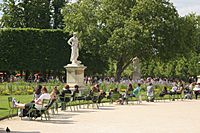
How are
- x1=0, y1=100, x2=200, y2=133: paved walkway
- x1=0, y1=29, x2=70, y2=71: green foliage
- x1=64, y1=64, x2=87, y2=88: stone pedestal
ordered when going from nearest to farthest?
x1=0, y1=100, x2=200, y2=133: paved walkway < x1=64, y1=64, x2=87, y2=88: stone pedestal < x1=0, y1=29, x2=70, y2=71: green foliage

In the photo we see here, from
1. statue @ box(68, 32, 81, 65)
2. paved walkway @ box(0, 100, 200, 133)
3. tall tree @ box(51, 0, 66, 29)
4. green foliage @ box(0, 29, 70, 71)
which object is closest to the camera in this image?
paved walkway @ box(0, 100, 200, 133)

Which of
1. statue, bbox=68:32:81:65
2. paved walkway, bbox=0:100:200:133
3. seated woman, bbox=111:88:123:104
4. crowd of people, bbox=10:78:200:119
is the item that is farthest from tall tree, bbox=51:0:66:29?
paved walkway, bbox=0:100:200:133

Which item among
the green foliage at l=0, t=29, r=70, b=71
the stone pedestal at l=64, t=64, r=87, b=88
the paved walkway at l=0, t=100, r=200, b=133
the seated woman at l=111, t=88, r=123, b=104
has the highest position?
the green foliage at l=0, t=29, r=70, b=71

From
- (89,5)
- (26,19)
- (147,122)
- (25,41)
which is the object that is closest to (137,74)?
(89,5)

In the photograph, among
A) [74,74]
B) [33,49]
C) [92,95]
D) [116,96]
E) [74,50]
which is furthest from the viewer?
[33,49]

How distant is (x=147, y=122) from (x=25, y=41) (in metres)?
36.2

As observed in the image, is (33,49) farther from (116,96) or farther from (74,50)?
(116,96)

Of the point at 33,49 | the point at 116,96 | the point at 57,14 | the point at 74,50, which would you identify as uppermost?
the point at 57,14

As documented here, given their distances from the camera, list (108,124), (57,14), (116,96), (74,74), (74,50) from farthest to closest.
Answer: (57,14) < (74,50) < (74,74) < (116,96) < (108,124)

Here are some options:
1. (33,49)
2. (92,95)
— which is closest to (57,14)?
(33,49)

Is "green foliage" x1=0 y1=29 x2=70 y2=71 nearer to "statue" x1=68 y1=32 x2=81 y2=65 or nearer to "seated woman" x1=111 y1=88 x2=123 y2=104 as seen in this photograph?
"statue" x1=68 y1=32 x2=81 y2=65

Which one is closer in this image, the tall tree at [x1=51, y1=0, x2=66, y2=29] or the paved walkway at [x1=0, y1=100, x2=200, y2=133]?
the paved walkway at [x1=0, y1=100, x2=200, y2=133]

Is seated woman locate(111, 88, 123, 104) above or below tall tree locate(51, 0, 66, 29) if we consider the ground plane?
below

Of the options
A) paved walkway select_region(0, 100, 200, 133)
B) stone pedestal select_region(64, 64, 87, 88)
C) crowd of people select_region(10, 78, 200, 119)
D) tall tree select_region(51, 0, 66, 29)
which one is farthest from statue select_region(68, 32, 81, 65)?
tall tree select_region(51, 0, 66, 29)
